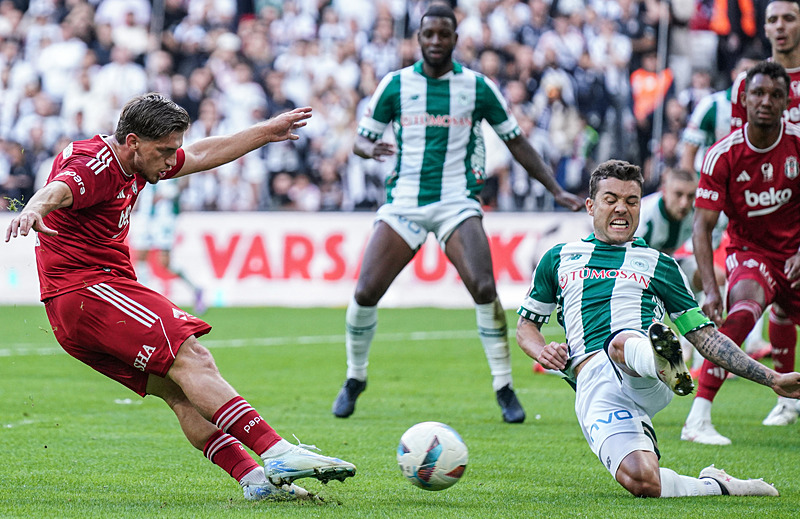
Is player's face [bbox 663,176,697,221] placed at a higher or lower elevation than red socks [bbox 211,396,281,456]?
higher

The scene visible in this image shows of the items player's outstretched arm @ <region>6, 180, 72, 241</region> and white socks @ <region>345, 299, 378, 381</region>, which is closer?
player's outstretched arm @ <region>6, 180, 72, 241</region>

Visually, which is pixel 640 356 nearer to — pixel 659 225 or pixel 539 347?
pixel 539 347

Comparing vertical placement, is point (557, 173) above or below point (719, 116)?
below

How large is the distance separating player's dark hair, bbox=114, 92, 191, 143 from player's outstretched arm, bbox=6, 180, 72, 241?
40 cm

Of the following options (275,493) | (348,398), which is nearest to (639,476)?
(275,493)

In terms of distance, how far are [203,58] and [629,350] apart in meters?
14.7

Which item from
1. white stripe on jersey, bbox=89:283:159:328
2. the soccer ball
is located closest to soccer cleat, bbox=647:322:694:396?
the soccer ball

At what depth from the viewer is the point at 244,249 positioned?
1599 centimetres

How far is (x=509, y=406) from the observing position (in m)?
6.90

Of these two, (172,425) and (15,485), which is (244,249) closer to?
(172,425)

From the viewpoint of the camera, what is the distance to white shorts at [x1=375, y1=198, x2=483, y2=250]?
7107 millimetres

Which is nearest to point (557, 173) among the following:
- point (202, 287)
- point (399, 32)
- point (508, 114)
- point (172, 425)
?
point (399, 32)

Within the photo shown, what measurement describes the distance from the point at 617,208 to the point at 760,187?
6.02 feet

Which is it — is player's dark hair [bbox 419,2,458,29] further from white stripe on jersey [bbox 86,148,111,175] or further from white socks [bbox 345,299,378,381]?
white stripe on jersey [bbox 86,148,111,175]
